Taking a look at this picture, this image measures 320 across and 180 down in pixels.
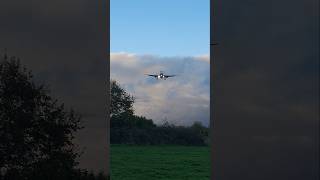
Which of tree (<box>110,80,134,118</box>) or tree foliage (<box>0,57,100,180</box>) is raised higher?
tree (<box>110,80,134,118</box>)

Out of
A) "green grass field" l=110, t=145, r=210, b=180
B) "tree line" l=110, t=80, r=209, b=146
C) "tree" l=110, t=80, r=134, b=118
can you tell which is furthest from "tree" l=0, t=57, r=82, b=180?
"tree" l=110, t=80, r=134, b=118

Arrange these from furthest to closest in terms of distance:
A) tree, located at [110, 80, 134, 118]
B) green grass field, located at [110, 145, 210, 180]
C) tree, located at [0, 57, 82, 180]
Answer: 1. tree, located at [110, 80, 134, 118]
2. green grass field, located at [110, 145, 210, 180]
3. tree, located at [0, 57, 82, 180]

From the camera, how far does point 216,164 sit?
14.6 metres

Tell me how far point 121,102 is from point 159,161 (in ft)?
17.1

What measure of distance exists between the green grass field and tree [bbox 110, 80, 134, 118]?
3765 mm

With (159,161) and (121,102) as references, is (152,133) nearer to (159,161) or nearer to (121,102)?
(159,161)

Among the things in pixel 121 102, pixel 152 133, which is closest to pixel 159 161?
pixel 152 133

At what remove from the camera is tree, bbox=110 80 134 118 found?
39562mm

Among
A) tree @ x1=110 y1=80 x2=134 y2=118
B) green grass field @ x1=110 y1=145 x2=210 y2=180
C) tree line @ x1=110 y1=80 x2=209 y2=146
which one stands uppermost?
tree @ x1=110 y1=80 x2=134 y2=118

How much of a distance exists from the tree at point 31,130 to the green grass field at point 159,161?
757 inches

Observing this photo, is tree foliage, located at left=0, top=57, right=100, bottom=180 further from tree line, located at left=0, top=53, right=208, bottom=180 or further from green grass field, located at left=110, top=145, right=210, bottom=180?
green grass field, located at left=110, top=145, right=210, bottom=180

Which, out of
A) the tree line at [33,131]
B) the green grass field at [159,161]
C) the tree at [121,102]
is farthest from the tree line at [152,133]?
the tree line at [33,131]

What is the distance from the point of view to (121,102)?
39.9 m

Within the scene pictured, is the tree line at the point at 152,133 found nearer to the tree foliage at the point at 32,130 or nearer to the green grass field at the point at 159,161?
the green grass field at the point at 159,161
